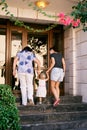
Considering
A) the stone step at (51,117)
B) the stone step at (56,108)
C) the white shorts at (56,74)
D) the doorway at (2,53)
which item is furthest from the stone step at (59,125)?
the doorway at (2,53)

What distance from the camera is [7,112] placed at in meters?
5.25

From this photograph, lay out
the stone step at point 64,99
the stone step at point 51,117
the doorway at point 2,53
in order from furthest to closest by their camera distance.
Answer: the doorway at point 2,53 → the stone step at point 64,99 → the stone step at point 51,117

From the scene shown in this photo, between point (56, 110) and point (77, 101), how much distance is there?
3.33 feet

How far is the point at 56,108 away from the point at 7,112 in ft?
7.91

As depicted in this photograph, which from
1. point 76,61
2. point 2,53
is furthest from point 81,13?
point 2,53

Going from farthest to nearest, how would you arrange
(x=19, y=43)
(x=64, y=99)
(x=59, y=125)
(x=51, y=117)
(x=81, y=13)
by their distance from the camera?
(x=19, y=43) < (x=64, y=99) < (x=51, y=117) < (x=59, y=125) < (x=81, y=13)

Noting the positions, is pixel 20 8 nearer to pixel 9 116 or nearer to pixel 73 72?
pixel 73 72

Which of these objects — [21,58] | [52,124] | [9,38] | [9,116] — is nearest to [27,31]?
[9,38]

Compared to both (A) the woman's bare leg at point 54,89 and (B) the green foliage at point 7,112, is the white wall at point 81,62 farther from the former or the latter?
(B) the green foliage at point 7,112

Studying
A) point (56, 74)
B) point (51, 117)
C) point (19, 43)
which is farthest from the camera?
point (19, 43)

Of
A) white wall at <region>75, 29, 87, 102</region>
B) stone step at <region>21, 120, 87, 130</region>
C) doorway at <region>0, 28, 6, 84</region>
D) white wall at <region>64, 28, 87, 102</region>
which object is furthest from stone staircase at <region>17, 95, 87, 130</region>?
doorway at <region>0, 28, 6, 84</region>

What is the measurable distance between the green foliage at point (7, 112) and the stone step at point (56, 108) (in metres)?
1.62

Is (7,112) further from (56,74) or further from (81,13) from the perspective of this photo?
(56,74)

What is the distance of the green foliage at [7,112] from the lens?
5168mm
